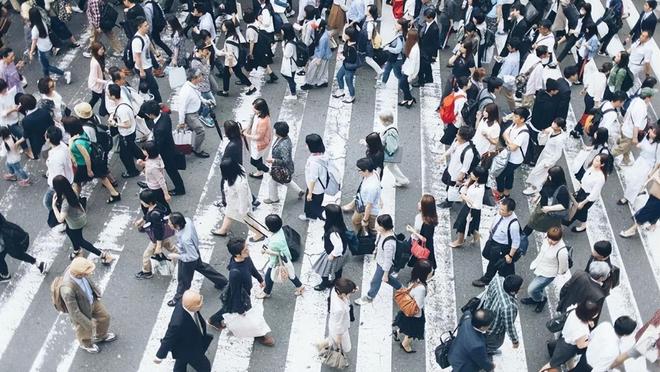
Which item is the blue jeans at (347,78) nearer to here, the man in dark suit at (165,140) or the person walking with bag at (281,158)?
the person walking with bag at (281,158)

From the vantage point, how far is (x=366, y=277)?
36.1 ft

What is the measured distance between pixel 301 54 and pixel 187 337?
7.58m

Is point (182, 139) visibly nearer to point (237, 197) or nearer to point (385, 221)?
point (237, 197)

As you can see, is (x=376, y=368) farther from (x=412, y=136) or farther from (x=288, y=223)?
(x=412, y=136)

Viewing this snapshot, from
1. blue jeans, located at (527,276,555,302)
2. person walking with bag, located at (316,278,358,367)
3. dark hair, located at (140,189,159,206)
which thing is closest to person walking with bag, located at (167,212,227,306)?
dark hair, located at (140,189,159,206)

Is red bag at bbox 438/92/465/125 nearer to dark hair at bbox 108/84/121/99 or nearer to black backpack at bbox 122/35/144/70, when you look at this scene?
dark hair at bbox 108/84/121/99

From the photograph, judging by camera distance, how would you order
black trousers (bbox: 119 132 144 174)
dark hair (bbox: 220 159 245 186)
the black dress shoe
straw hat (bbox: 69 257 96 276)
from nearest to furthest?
straw hat (bbox: 69 257 96 276) < dark hair (bbox: 220 159 245 186) < black trousers (bbox: 119 132 144 174) < the black dress shoe

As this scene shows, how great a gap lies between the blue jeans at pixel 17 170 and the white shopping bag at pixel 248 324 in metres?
5.26

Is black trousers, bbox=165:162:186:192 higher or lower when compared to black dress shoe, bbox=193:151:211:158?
lower

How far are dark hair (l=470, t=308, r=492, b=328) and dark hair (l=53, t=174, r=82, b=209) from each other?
5.63 meters

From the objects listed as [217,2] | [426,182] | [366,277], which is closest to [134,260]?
[366,277]

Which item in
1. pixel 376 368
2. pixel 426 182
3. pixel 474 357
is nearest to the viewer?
pixel 474 357

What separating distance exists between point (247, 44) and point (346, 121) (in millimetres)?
2670

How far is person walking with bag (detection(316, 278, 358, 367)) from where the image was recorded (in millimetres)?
8375
